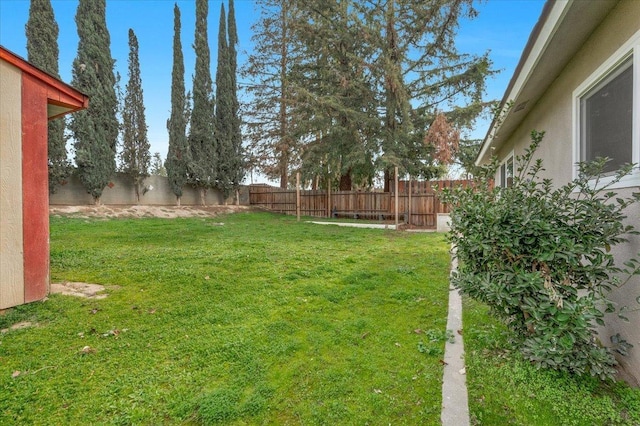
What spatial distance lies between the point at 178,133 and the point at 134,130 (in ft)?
6.27

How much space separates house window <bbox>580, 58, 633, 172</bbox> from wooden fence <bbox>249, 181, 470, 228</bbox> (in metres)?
8.82

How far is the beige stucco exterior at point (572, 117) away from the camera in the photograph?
2205 mm

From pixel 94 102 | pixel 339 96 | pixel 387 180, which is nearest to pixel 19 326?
pixel 94 102

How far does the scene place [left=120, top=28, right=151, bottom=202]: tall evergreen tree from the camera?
1434 centimetres

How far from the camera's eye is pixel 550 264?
7.42ft

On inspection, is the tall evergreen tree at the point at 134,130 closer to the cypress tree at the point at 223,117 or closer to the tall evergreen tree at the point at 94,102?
the tall evergreen tree at the point at 94,102

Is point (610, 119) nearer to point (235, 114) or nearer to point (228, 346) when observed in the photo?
point (228, 346)

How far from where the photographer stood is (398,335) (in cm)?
311

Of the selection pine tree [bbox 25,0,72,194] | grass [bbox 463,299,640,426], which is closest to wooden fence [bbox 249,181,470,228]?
grass [bbox 463,299,640,426]

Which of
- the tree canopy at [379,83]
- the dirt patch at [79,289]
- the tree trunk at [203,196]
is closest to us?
the dirt patch at [79,289]

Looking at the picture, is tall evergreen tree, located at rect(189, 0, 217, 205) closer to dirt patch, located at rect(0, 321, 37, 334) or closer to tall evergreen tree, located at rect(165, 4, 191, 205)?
tall evergreen tree, located at rect(165, 4, 191, 205)

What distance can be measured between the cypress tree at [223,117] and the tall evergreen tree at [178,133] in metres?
1.99

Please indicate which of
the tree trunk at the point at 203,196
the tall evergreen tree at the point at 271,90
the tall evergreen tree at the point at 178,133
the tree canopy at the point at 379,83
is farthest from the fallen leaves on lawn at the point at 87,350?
the tall evergreen tree at the point at 271,90

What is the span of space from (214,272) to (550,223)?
4364 mm
